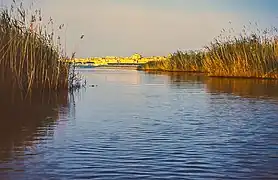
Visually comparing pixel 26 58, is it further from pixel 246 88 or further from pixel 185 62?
pixel 185 62

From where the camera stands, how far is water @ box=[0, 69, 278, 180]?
4754 mm

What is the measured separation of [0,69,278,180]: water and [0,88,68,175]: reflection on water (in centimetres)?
1

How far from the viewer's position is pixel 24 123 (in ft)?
26.7

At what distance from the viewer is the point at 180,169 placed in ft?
15.9

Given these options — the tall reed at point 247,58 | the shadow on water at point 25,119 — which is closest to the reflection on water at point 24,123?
the shadow on water at point 25,119

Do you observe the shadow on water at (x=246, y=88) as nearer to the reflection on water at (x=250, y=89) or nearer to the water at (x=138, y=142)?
the reflection on water at (x=250, y=89)

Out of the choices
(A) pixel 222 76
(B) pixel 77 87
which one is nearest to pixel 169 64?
(A) pixel 222 76

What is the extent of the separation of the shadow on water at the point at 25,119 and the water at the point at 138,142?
13 mm

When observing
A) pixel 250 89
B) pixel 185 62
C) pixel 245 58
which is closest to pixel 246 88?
pixel 250 89

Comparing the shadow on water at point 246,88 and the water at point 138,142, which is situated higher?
the shadow on water at point 246,88

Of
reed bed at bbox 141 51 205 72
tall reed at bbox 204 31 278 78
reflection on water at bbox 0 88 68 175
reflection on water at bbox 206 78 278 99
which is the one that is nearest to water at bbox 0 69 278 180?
reflection on water at bbox 0 88 68 175

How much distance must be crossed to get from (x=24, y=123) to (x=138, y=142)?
2665mm

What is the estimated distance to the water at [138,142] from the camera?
475cm

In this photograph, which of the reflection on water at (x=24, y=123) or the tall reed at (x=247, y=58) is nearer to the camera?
the reflection on water at (x=24, y=123)
